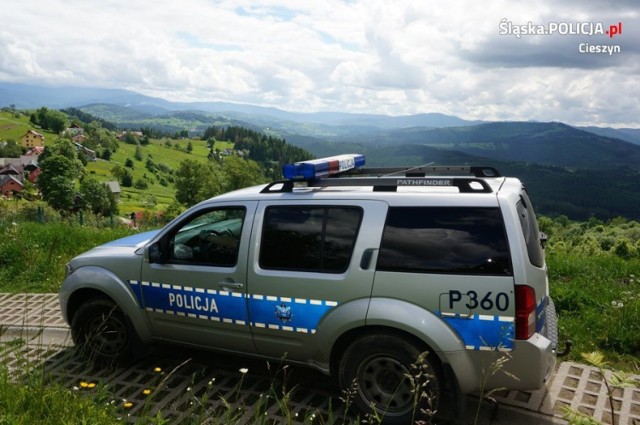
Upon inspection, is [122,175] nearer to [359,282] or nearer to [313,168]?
[313,168]

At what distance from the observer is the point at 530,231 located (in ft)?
13.2

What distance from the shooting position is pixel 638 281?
7.11 metres

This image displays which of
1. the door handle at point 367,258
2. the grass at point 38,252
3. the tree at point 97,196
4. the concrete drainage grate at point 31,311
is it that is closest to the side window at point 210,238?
the door handle at point 367,258

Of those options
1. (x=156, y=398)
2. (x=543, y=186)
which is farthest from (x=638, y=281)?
(x=543, y=186)

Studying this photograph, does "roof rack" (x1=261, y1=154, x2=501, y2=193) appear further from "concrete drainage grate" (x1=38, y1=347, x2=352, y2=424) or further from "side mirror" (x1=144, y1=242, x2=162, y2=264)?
"concrete drainage grate" (x1=38, y1=347, x2=352, y2=424)

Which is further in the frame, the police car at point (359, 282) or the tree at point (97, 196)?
the tree at point (97, 196)

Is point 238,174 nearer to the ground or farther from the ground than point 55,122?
nearer to the ground

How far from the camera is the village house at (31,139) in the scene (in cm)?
12838

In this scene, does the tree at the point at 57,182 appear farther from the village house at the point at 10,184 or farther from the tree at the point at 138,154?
the tree at the point at 138,154

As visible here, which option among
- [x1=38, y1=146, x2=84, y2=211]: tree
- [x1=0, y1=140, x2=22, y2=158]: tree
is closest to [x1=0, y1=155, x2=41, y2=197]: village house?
[x1=0, y1=140, x2=22, y2=158]: tree

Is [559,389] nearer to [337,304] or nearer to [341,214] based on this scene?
[337,304]

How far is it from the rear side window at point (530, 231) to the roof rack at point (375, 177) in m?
0.36

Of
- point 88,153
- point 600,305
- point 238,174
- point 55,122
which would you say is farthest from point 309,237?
point 55,122

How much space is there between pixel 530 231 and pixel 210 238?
2810mm
